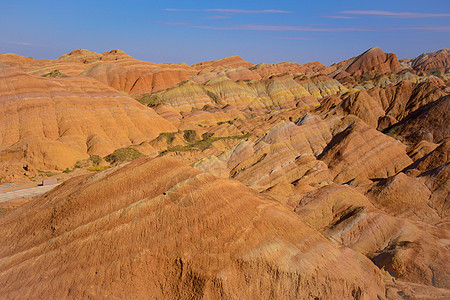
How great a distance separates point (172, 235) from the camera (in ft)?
38.0

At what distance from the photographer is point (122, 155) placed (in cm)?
4291

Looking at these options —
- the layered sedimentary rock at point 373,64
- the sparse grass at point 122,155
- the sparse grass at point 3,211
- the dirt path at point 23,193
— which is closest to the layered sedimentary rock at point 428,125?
the sparse grass at point 122,155

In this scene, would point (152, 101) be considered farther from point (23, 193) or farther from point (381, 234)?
point (381, 234)

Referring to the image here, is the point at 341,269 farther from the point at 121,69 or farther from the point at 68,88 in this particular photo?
the point at 121,69

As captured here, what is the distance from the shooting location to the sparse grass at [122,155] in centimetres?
4193

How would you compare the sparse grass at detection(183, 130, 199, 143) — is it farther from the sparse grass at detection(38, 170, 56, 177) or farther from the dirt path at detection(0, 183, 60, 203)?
the dirt path at detection(0, 183, 60, 203)

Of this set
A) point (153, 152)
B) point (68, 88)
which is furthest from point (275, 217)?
point (68, 88)

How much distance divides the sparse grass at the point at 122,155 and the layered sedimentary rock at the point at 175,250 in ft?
93.4

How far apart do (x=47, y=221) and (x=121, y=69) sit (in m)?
98.6

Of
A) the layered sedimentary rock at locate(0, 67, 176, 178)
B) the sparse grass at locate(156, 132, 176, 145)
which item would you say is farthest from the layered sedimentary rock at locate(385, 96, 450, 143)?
the layered sedimentary rock at locate(0, 67, 176, 178)

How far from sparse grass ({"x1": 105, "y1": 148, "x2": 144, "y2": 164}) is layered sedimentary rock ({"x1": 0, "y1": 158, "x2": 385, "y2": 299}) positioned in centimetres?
2847

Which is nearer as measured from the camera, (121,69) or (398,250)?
(398,250)

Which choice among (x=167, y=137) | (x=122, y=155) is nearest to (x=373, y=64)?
(x=167, y=137)

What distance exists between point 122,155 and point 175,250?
33.6 meters
